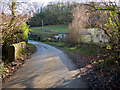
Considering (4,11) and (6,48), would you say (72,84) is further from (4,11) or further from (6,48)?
(4,11)

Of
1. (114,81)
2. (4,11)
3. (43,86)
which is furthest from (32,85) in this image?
(4,11)

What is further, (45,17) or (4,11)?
(45,17)

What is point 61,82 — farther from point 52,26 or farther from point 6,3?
point 52,26

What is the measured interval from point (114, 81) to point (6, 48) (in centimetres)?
785

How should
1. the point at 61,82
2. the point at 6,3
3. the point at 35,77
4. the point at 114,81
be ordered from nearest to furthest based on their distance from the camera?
the point at 114,81 < the point at 61,82 < the point at 35,77 < the point at 6,3

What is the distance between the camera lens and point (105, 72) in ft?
21.5

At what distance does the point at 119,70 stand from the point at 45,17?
181 feet

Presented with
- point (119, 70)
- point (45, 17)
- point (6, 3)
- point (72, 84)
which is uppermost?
point (45, 17)

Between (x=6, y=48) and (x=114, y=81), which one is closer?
(x=114, y=81)

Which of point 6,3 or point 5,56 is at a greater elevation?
point 6,3

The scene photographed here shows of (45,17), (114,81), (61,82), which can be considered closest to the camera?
(114,81)

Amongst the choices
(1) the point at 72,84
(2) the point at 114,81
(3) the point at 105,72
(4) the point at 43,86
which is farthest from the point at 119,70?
(4) the point at 43,86

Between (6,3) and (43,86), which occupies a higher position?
(6,3)

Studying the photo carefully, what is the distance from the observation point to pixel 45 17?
57.8 metres
